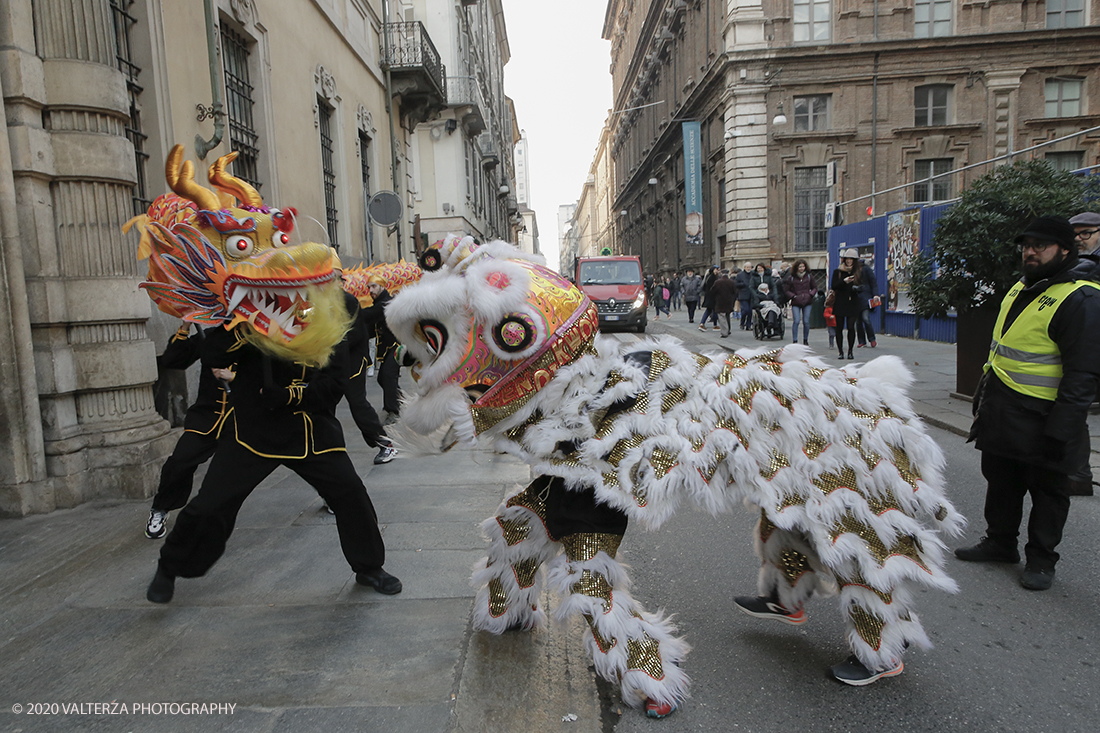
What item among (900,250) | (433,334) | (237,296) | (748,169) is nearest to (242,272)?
(237,296)

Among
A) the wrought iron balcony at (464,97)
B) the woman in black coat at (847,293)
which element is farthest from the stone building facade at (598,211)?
the woman in black coat at (847,293)

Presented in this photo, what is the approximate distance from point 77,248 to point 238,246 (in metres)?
2.65

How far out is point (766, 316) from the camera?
15.1 meters

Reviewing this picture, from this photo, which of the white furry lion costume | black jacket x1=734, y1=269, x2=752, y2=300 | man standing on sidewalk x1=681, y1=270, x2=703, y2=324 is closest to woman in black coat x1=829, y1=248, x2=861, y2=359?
black jacket x1=734, y1=269, x2=752, y2=300

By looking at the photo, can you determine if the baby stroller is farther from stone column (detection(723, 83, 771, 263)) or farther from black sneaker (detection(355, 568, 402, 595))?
black sneaker (detection(355, 568, 402, 595))

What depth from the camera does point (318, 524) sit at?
4.29m

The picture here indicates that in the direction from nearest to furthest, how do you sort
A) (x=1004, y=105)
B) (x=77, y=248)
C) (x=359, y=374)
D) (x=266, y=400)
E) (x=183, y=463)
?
(x=266, y=400) → (x=183, y=463) → (x=77, y=248) → (x=359, y=374) → (x=1004, y=105)

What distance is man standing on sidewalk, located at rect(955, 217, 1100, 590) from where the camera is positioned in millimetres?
3148

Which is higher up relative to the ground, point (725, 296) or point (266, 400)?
point (725, 296)

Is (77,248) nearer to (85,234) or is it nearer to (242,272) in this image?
(85,234)

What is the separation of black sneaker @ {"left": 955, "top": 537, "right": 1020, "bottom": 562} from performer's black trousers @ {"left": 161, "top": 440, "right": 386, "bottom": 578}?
10.3ft

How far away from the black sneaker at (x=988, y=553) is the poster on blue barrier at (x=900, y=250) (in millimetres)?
10115

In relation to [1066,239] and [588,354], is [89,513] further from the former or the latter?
[1066,239]

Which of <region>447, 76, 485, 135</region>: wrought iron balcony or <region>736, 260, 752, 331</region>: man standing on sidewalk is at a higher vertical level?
<region>447, 76, 485, 135</region>: wrought iron balcony
